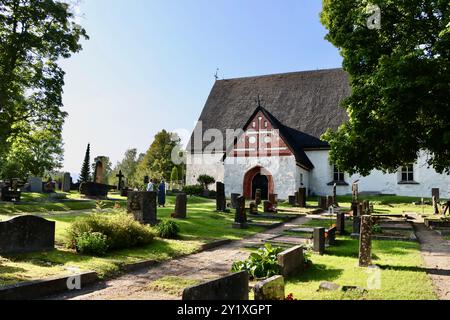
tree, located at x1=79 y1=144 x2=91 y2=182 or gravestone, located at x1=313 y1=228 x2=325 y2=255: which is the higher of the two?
tree, located at x1=79 y1=144 x2=91 y2=182

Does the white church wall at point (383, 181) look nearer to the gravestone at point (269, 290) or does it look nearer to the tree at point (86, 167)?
the gravestone at point (269, 290)

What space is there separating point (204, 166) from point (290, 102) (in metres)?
11.0

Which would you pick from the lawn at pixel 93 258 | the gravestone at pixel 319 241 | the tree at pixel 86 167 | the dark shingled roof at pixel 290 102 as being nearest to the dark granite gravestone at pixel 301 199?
the dark shingled roof at pixel 290 102

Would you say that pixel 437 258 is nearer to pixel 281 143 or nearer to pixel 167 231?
pixel 167 231

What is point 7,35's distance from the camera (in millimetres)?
22719

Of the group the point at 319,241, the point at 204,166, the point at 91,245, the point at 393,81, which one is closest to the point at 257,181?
the point at 204,166

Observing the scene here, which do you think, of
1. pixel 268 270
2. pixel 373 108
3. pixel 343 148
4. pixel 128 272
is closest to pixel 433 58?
pixel 373 108

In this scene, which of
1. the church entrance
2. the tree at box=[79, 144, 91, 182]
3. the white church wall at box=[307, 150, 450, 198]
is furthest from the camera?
the tree at box=[79, 144, 91, 182]

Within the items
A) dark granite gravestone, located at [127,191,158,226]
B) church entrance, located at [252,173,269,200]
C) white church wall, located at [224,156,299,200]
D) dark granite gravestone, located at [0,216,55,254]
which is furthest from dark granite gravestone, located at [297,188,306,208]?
dark granite gravestone, located at [0,216,55,254]

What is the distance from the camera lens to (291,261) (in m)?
7.59

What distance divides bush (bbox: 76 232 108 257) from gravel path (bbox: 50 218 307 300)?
4.80ft

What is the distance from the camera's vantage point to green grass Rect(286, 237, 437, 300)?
5969 millimetres

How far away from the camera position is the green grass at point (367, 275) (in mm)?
5969

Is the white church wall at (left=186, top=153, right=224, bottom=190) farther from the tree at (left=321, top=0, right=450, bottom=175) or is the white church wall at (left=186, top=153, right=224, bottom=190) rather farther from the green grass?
the green grass
